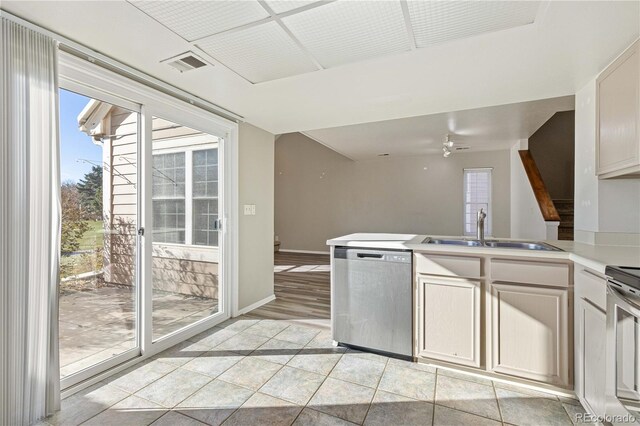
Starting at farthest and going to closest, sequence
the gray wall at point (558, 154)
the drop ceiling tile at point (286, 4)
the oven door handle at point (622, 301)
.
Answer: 1. the gray wall at point (558, 154)
2. the drop ceiling tile at point (286, 4)
3. the oven door handle at point (622, 301)

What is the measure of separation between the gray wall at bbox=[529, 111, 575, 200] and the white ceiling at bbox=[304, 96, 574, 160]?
0.65 meters

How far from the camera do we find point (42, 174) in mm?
1714

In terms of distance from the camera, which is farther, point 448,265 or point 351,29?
point 448,265

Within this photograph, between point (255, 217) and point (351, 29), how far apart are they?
2.49m

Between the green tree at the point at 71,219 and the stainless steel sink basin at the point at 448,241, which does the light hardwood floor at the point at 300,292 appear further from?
the green tree at the point at 71,219

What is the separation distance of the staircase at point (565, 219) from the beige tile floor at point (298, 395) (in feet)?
9.71

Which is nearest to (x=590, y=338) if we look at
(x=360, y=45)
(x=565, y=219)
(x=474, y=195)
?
(x=360, y=45)

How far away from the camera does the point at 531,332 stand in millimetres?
1994

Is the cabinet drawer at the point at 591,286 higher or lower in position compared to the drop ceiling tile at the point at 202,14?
lower

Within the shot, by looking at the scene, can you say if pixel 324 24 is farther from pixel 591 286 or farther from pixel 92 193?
pixel 591 286

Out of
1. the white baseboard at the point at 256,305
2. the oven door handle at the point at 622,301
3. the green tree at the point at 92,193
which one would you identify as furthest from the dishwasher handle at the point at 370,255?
the green tree at the point at 92,193

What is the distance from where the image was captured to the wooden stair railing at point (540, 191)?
381 cm

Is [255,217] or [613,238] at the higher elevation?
[255,217]

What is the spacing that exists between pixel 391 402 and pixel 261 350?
3.87ft
